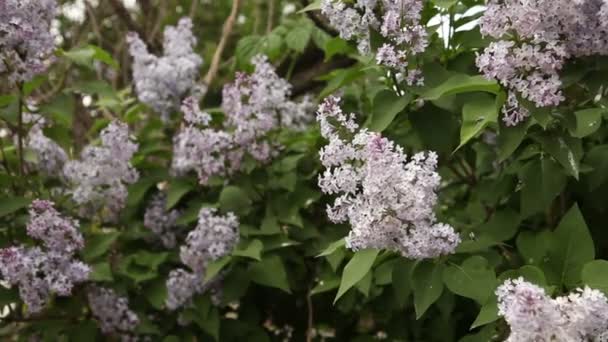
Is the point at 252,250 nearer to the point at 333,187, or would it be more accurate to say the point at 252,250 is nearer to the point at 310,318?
the point at 310,318

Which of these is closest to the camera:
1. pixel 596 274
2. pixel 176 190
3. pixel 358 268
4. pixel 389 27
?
pixel 596 274

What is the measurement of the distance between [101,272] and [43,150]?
586 mm

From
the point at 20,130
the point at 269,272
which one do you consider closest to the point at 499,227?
the point at 269,272

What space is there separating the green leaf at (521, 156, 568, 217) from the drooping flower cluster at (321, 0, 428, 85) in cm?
39

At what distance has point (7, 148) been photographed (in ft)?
11.5

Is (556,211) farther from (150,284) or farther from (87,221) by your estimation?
(87,221)

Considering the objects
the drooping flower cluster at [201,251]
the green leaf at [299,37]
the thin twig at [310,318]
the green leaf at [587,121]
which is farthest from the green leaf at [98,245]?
the green leaf at [587,121]

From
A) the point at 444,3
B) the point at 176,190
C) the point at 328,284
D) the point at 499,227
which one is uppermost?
the point at 444,3

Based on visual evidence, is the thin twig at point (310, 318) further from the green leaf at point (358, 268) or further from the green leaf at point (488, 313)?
the green leaf at point (488, 313)

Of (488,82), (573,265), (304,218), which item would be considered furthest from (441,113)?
(304,218)

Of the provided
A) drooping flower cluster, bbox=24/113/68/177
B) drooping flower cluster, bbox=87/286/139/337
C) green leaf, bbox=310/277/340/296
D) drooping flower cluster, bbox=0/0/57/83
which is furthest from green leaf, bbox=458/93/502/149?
drooping flower cluster, bbox=24/113/68/177

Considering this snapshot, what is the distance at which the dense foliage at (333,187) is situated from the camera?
207 centimetres

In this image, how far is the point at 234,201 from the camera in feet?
10.2

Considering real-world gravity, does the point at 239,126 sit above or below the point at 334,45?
below
